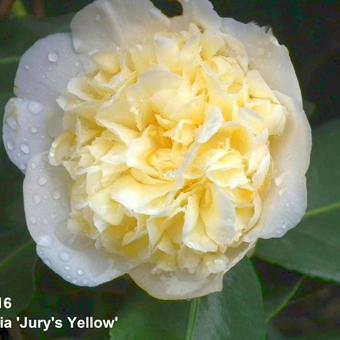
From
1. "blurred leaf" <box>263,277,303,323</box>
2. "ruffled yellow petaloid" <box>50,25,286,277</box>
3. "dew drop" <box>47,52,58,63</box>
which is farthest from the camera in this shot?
"blurred leaf" <box>263,277,303,323</box>

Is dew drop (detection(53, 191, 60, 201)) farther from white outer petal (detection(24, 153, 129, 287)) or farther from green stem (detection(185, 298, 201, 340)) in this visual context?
green stem (detection(185, 298, 201, 340))

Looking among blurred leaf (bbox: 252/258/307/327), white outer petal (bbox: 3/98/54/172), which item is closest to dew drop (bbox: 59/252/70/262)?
white outer petal (bbox: 3/98/54/172)

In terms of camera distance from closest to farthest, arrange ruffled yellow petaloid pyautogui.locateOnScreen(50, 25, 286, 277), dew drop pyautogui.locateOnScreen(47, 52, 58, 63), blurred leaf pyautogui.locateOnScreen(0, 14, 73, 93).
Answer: ruffled yellow petaloid pyautogui.locateOnScreen(50, 25, 286, 277) < dew drop pyautogui.locateOnScreen(47, 52, 58, 63) < blurred leaf pyautogui.locateOnScreen(0, 14, 73, 93)

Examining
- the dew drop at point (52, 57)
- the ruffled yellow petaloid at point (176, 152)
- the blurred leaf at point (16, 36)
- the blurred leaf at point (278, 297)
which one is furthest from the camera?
the blurred leaf at point (278, 297)

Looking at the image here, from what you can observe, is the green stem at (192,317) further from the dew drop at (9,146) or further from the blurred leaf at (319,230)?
the dew drop at (9,146)

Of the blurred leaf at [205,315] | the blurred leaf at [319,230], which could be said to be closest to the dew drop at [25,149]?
the blurred leaf at [205,315]

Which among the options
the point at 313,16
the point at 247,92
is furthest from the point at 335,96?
the point at 247,92
